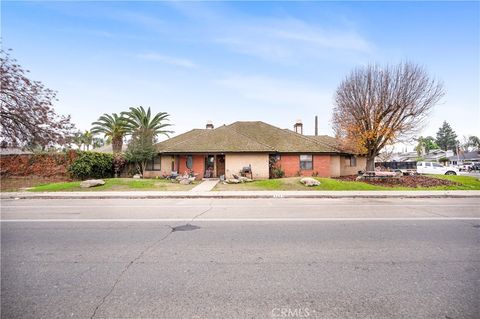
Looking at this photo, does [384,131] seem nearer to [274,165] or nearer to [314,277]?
[274,165]

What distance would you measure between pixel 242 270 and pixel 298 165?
2270 centimetres

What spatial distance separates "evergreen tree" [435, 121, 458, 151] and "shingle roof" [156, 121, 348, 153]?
397ft

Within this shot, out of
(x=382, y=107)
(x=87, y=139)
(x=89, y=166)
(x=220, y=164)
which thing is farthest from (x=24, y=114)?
(x=87, y=139)

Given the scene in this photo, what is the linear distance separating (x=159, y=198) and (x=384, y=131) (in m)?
20.5

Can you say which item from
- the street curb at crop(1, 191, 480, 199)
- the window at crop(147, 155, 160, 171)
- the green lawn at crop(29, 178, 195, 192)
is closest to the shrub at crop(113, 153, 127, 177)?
the window at crop(147, 155, 160, 171)

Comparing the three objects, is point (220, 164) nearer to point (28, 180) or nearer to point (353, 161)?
point (353, 161)

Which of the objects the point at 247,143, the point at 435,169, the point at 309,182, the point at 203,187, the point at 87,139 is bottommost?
the point at 203,187

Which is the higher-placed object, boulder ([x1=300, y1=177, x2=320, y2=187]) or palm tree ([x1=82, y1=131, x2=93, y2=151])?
palm tree ([x1=82, y1=131, x2=93, y2=151])

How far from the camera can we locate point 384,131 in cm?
2347

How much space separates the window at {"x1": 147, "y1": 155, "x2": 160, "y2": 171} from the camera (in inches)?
1045

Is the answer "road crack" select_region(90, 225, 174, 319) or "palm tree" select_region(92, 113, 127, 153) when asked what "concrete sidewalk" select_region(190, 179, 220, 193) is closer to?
"road crack" select_region(90, 225, 174, 319)

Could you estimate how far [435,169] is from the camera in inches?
1352

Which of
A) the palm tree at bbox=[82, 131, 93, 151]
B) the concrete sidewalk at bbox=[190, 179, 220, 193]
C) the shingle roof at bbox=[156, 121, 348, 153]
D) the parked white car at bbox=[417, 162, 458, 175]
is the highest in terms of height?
the palm tree at bbox=[82, 131, 93, 151]

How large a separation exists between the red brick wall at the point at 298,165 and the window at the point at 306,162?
0.32 metres
